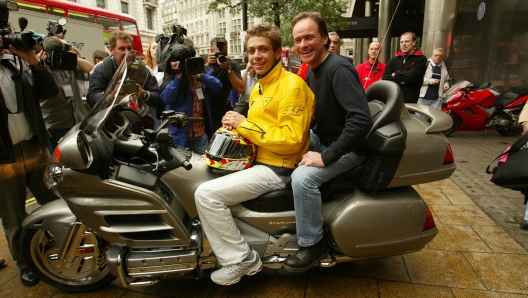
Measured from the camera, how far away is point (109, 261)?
6.79ft

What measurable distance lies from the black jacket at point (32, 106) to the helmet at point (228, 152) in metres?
1.54

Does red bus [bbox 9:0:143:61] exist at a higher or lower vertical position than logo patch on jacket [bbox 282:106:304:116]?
higher

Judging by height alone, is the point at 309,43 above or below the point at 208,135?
above

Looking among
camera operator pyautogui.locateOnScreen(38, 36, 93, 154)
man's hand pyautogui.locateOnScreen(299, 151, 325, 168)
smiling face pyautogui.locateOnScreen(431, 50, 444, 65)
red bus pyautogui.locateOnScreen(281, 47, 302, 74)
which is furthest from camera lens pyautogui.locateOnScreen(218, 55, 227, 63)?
red bus pyautogui.locateOnScreen(281, 47, 302, 74)

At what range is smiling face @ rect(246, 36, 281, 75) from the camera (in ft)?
6.75

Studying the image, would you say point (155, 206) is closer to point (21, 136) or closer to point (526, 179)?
point (21, 136)

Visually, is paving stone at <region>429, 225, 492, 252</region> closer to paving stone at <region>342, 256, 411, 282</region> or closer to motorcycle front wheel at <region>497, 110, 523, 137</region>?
paving stone at <region>342, 256, 411, 282</region>

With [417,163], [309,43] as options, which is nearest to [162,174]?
[309,43]

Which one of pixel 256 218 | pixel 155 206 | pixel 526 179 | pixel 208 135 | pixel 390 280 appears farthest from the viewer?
pixel 208 135

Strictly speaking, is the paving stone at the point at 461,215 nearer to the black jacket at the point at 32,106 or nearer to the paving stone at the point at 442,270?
the paving stone at the point at 442,270

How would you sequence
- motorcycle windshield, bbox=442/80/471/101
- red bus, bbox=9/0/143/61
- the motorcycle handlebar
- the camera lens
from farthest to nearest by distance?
red bus, bbox=9/0/143/61 < motorcycle windshield, bbox=442/80/471/101 < the camera lens < the motorcycle handlebar

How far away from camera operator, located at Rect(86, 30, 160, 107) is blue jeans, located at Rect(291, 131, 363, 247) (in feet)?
6.78

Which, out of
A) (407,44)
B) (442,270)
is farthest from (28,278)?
(407,44)

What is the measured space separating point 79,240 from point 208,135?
196 cm
